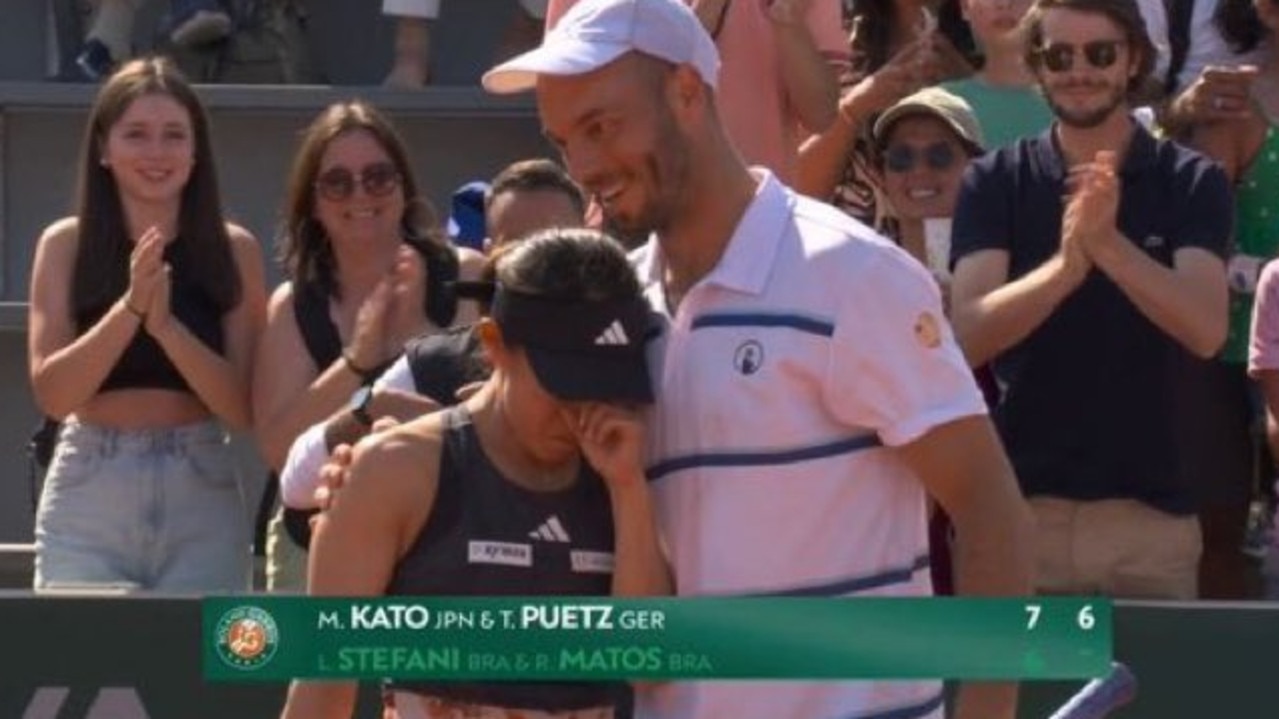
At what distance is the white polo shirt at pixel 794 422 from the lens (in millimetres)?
3484

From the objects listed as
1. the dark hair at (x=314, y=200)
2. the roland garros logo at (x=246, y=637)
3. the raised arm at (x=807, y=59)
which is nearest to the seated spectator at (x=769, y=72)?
the raised arm at (x=807, y=59)

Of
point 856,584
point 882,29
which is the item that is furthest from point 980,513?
point 882,29

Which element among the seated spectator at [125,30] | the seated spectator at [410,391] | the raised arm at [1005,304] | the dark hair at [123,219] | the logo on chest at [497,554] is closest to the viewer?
the logo on chest at [497,554]

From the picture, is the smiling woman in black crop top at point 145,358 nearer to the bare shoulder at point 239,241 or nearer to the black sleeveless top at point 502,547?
the bare shoulder at point 239,241

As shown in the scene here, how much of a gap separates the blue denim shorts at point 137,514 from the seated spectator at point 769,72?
1345 mm

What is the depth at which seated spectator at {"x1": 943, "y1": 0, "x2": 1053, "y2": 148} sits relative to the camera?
6969mm

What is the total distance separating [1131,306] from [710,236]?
2.68 meters

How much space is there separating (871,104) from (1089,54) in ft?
3.44

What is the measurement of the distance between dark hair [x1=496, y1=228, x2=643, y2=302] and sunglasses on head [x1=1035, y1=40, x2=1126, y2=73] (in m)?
2.61

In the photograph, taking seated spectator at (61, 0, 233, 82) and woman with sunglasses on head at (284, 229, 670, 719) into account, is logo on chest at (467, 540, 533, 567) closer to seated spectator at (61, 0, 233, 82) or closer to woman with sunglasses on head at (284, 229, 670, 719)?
woman with sunglasses on head at (284, 229, 670, 719)

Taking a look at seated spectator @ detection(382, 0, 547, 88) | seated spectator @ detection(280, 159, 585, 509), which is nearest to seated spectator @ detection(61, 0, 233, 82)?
seated spectator @ detection(382, 0, 547, 88)

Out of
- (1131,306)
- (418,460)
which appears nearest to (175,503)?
(1131,306)

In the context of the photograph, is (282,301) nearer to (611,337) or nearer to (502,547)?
(502,547)

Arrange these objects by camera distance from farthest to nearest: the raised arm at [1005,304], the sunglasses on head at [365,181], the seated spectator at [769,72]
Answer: the seated spectator at [769,72]
the sunglasses on head at [365,181]
the raised arm at [1005,304]
